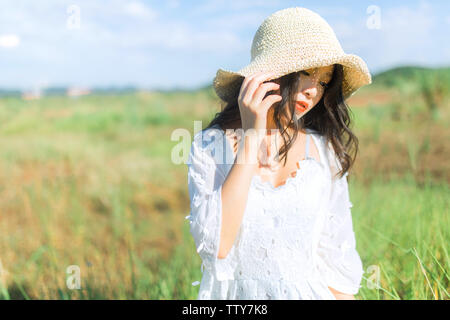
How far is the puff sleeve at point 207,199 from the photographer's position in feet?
3.21

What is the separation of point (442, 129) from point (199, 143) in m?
3.46

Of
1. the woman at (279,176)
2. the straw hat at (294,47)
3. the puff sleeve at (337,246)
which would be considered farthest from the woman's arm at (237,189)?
the puff sleeve at (337,246)

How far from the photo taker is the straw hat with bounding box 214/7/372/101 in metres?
1.13

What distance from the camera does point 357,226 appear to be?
2.06 metres

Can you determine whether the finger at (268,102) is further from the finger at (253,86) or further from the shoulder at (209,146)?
the shoulder at (209,146)

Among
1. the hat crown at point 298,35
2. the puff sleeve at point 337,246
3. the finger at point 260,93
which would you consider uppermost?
the hat crown at point 298,35

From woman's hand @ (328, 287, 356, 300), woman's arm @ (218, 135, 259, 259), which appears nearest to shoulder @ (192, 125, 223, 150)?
woman's arm @ (218, 135, 259, 259)

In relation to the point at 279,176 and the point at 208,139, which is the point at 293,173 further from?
the point at 208,139

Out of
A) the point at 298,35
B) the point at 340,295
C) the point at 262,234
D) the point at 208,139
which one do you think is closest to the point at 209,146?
the point at 208,139

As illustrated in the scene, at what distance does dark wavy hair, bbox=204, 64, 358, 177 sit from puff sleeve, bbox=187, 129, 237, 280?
0.38ft

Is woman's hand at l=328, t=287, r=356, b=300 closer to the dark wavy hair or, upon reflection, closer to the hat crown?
the dark wavy hair

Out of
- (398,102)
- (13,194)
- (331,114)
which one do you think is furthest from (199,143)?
(13,194)
